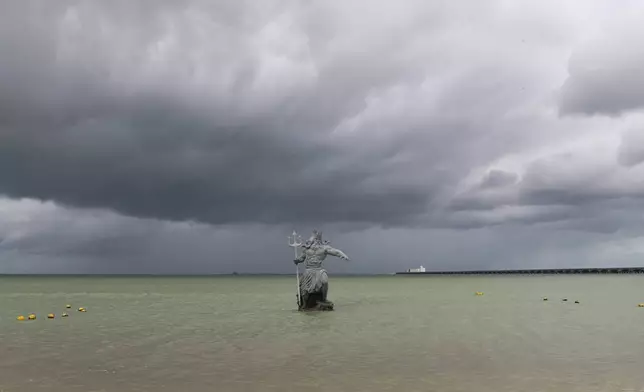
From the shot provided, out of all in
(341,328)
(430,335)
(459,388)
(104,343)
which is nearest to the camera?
(459,388)

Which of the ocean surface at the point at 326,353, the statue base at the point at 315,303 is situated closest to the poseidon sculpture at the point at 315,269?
the statue base at the point at 315,303

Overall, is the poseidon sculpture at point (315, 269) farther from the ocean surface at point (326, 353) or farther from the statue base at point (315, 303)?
the ocean surface at point (326, 353)

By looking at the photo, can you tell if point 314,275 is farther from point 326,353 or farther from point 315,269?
point 326,353

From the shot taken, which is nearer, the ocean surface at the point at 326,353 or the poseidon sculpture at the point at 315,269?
the ocean surface at the point at 326,353

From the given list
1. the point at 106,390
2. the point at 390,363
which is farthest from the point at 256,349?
the point at 106,390

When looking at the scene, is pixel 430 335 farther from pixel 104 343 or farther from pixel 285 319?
pixel 104 343

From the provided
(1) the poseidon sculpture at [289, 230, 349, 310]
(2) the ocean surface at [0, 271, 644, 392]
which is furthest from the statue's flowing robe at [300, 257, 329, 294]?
(2) the ocean surface at [0, 271, 644, 392]

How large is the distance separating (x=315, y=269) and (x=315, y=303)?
91.2 inches

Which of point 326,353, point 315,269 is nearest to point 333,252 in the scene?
point 315,269

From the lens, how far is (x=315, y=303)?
31656mm

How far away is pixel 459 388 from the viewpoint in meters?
12.9

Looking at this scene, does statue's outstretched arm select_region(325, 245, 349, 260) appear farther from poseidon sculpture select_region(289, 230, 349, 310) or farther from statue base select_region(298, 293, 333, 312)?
statue base select_region(298, 293, 333, 312)

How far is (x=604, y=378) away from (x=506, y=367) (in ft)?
7.70

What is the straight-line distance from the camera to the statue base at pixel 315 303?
103 ft
